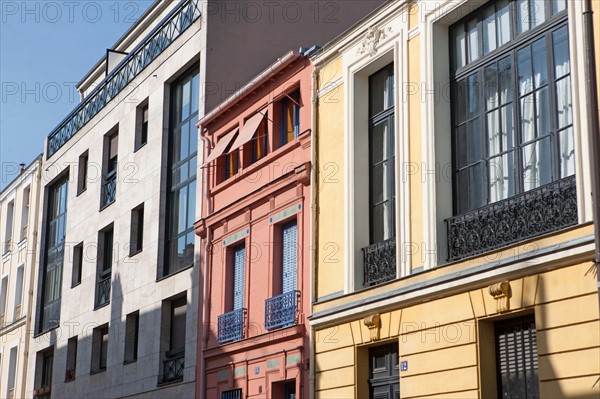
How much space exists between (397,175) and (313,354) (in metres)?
3.95

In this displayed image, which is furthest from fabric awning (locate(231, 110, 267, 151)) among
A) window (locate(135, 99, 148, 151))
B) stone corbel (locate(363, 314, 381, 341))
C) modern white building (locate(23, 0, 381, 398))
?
window (locate(135, 99, 148, 151))

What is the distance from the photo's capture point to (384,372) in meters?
17.5

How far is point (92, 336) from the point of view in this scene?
3206 cm

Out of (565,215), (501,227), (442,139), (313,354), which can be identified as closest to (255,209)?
(313,354)

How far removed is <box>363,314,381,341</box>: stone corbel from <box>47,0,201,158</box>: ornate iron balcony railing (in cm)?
1276

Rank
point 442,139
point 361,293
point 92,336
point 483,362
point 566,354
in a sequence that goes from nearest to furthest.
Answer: point 566,354
point 483,362
point 442,139
point 361,293
point 92,336

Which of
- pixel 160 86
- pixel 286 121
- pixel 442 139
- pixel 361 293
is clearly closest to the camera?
pixel 442 139

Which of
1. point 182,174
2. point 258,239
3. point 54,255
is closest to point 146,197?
point 182,174

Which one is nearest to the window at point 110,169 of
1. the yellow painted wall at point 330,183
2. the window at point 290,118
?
the window at point 290,118

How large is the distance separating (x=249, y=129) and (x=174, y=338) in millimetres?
6899

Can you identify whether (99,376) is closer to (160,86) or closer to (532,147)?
(160,86)

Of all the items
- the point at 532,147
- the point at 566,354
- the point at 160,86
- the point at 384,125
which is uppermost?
the point at 160,86

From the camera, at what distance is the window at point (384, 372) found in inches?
679

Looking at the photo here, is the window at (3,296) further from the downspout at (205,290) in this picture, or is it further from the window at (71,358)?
the downspout at (205,290)
